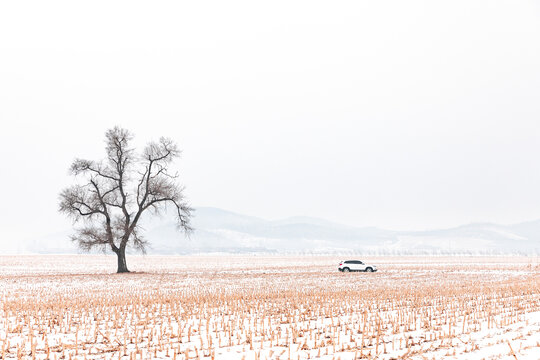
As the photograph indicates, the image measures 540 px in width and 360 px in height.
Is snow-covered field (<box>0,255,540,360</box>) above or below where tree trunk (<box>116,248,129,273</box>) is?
below

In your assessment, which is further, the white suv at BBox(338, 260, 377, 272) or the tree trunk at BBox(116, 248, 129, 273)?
the white suv at BBox(338, 260, 377, 272)

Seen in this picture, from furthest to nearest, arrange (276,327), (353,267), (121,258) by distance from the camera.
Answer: (353,267), (121,258), (276,327)

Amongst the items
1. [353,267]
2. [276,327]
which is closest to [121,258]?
[353,267]

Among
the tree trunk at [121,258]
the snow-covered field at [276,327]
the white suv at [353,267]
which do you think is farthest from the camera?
the white suv at [353,267]

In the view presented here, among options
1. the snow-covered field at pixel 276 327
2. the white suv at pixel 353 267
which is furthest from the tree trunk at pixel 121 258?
the snow-covered field at pixel 276 327

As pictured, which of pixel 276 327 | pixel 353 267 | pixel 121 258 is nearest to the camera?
pixel 276 327

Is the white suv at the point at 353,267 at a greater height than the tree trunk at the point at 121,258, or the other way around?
the tree trunk at the point at 121,258

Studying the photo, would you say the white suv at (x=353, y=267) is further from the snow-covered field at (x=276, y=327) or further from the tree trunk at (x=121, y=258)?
the snow-covered field at (x=276, y=327)

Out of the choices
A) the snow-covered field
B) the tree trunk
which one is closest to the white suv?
the tree trunk

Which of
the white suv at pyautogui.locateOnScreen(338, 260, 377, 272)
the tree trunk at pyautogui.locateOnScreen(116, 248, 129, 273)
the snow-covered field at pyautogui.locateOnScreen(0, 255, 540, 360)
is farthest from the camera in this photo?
the white suv at pyautogui.locateOnScreen(338, 260, 377, 272)

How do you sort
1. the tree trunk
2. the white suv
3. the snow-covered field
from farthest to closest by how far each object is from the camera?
the white suv, the tree trunk, the snow-covered field

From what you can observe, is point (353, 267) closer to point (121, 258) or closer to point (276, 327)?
point (121, 258)

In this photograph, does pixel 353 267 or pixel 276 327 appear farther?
pixel 353 267

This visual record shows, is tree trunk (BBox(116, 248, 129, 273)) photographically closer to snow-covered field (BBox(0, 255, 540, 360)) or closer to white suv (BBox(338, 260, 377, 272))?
white suv (BBox(338, 260, 377, 272))
